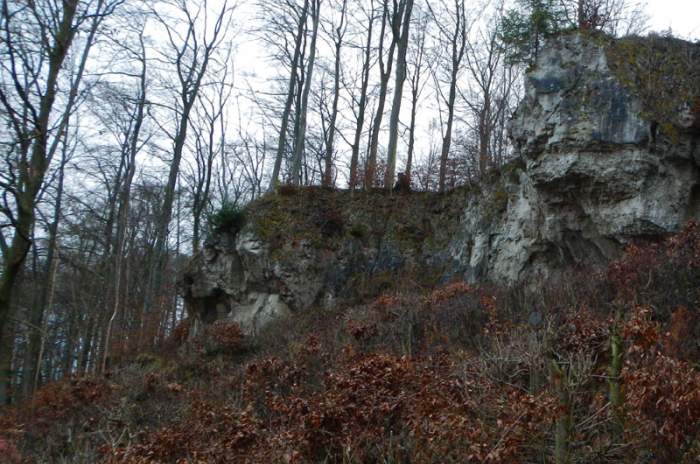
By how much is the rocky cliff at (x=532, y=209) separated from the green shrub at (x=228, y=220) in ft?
0.82

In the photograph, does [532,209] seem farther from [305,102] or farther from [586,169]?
[305,102]

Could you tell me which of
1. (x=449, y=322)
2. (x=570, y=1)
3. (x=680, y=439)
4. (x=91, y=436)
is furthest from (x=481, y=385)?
(x=570, y=1)

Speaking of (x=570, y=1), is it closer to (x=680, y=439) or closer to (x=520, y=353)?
(x=520, y=353)

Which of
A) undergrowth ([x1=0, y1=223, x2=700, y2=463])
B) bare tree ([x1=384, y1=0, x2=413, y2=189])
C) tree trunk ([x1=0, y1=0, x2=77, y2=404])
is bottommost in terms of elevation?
undergrowth ([x1=0, y1=223, x2=700, y2=463])

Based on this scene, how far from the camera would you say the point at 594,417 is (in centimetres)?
484

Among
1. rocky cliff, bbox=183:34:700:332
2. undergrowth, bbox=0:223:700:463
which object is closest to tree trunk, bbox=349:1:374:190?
rocky cliff, bbox=183:34:700:332

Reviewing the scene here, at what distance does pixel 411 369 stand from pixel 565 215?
17.4ft

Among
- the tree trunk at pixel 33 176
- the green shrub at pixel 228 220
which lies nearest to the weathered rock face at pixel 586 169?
the green shrub at pixel 228 220

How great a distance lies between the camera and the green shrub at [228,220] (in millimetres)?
15773

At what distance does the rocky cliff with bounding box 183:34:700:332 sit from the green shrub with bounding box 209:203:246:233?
0.25 m

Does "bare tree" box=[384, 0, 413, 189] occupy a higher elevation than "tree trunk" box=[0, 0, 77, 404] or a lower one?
higher

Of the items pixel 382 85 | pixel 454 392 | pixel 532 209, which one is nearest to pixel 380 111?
pixel 382 85

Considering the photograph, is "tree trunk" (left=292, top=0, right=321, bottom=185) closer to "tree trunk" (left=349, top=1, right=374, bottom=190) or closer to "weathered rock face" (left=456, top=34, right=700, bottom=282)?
"tree trunk" (left=349, top=1, right=374, bottom=190)

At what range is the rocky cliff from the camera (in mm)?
9445
